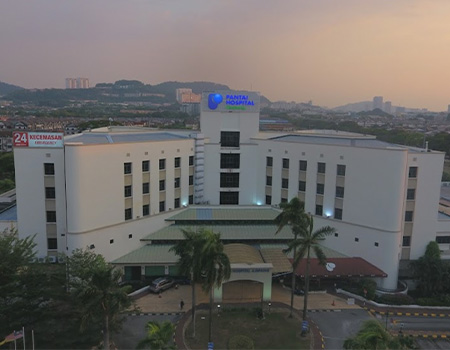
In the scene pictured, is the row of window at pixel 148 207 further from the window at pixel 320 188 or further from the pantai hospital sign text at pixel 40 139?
the window at pixel 320 188

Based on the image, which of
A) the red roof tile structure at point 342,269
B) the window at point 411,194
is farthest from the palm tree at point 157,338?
the window at point 411,194

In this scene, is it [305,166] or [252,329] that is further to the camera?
[305,166]

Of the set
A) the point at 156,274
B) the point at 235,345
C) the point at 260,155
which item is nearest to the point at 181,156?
the point at 260,155

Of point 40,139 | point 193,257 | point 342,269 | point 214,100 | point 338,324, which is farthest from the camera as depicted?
point 214,100

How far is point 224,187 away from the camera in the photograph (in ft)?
217

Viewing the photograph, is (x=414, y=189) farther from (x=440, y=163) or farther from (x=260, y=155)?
(x=260, y=155)

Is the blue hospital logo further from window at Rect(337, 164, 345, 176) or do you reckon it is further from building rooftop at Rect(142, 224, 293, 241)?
window at Rect(337, 164, 345, 176)

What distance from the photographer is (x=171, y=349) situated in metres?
26.5

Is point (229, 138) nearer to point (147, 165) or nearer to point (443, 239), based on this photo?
point (147, 165)

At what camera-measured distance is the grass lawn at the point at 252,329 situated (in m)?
38.0

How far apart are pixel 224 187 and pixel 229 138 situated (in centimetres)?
897

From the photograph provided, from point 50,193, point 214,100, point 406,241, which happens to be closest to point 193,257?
point 50,193

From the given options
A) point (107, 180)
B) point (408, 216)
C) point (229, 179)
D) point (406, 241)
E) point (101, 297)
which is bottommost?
point (406, 241)

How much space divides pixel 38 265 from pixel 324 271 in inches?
1402
